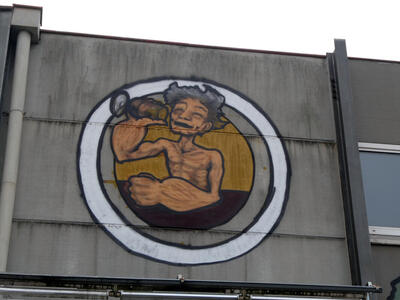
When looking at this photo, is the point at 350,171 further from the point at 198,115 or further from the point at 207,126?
the point at 198,115

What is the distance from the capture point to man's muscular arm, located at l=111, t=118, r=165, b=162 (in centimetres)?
1416

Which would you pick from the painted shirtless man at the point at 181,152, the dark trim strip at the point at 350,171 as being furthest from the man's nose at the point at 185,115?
the dark trim strip at the point at 350,171

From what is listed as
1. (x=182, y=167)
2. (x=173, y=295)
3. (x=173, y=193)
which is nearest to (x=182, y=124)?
(x=182, y=167)

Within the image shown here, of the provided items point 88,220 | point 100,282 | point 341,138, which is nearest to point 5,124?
point 88,220

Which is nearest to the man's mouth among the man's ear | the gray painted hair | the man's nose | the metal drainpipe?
the man's nose

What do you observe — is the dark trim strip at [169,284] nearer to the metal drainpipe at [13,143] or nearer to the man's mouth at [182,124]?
the metal drainpipe at [13,143]

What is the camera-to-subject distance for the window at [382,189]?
14.3 m

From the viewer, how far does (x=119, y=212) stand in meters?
13.5

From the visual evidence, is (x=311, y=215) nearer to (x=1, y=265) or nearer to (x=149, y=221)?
(x=149, y=221)

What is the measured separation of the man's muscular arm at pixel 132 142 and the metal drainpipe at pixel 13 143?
1.94 meters

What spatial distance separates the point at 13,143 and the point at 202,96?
4118 millimetres

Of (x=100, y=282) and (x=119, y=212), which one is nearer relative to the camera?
(x=100, y=282)

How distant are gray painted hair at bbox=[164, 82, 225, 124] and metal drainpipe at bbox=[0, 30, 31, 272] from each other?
303 centimetres

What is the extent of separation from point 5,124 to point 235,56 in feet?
17.2
